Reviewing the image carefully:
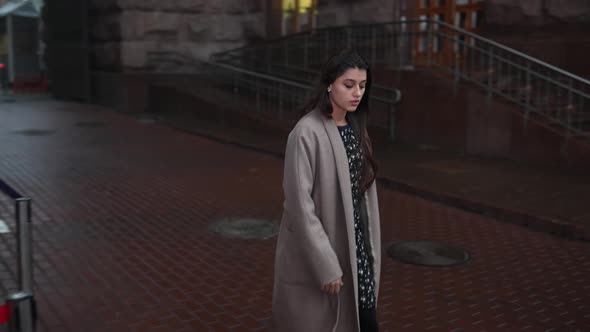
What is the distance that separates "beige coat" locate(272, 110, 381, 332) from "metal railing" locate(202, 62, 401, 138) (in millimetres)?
9892

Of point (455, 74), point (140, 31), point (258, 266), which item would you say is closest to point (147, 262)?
point (258, 266)

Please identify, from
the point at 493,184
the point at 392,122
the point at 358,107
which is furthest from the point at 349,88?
the point at 392,122

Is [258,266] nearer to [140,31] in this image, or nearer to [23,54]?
[140,31]

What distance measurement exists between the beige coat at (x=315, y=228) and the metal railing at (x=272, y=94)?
989cm

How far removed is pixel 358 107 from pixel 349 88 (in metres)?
0.25

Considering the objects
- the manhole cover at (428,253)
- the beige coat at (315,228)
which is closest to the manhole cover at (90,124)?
the manhole cover at (428,253)

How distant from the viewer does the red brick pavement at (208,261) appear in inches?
189

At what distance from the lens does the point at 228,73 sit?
1775 centimetres

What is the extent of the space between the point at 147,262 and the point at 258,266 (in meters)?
1.04

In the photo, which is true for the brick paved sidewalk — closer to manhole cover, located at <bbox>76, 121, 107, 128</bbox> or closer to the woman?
manhole cover, located at <bbox>76, 121, 107, 128</bbox>

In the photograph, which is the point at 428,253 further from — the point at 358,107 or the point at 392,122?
the point at 392,122

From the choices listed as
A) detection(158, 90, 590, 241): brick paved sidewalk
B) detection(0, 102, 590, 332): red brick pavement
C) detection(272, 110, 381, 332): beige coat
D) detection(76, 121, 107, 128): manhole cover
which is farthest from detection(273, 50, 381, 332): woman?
detection(76, 121, 107, 128): manhole cover

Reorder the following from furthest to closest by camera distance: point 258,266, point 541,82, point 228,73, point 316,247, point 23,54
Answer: point 23,54 → point 228,73 → point 541,82 → point 258,266 → point 316,247

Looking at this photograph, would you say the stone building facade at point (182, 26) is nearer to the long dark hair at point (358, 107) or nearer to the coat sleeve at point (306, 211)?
the long dark hair at point (358, 107)
